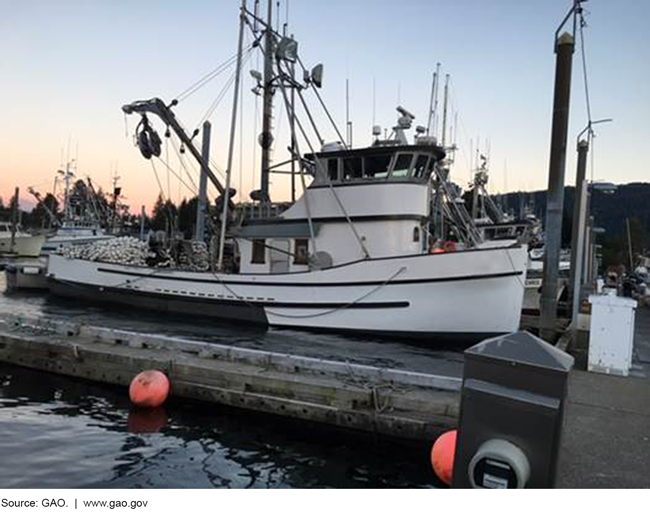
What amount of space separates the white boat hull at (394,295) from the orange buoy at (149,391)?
583 cm

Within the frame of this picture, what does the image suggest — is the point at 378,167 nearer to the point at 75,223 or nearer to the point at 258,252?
the point at 258,252

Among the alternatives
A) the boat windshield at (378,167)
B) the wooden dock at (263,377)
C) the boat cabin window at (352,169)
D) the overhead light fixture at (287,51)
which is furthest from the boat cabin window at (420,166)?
the wooden dock at (263,377)

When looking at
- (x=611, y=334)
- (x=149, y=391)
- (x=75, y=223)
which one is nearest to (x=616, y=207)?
(x=75, y=223)

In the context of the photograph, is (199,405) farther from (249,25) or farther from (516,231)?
(516,231)

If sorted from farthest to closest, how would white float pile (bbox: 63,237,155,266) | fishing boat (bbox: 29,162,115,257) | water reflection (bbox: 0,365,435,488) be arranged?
fishing boat (bbox: 29,162,115,257), white float pile (bbox: 63,237,155,266), water reflection (bbox: 0,365,435,488)

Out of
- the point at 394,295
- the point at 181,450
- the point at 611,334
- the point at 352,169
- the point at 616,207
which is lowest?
the point at 181,450

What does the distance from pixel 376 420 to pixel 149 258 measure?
12.2 metres

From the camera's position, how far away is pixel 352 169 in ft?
39.1

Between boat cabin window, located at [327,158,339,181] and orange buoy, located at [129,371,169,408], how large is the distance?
291 inches

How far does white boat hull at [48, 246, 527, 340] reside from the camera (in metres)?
10.2

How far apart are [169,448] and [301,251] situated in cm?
796

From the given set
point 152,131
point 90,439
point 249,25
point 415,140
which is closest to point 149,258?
point 152,131

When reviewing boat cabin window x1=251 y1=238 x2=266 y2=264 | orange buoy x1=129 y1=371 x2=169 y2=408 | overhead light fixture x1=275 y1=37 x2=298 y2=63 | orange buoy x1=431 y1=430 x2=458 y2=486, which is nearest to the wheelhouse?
boat cabin window x1=251 y1=238 x2=266 y2=264

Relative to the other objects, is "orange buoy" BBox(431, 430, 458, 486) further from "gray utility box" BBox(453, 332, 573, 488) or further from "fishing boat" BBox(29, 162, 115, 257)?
"fishing boat" BBox(29, 162, 115, 257)
